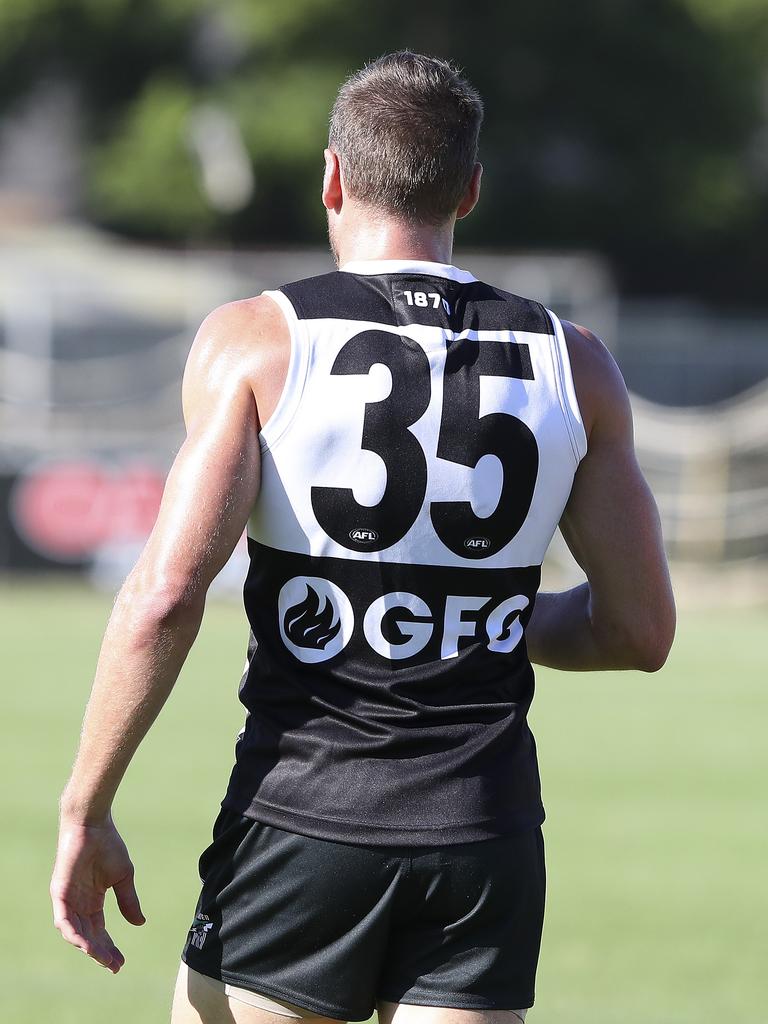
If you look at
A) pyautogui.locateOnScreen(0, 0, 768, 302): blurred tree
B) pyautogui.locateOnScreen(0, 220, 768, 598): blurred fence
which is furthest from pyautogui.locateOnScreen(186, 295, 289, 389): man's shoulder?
pyautogui.locateOnScreen(0, 0, 768, 302): blurred tree

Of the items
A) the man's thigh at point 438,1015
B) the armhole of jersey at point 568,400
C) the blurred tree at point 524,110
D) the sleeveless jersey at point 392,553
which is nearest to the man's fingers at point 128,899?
the sleeveless jersey at point 392,553

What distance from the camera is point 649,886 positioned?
715 centimetres

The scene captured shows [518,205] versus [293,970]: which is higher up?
[518,205]

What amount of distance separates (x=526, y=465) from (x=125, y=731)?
31.0 inches

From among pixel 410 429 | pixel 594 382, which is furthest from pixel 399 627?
pixel 594 382

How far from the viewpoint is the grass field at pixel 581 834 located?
564 centimetres

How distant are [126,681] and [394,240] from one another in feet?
2.84

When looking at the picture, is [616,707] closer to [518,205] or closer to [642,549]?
[642,549]

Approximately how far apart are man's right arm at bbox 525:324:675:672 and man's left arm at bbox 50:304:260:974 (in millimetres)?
591

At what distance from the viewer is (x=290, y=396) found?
2.68m

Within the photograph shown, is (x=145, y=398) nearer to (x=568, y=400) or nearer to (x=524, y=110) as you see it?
(x=524, y=110)

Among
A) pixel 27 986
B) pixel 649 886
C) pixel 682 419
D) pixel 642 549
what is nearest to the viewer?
pixel 642 549

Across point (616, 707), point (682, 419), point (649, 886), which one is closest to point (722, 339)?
point (682, 419)

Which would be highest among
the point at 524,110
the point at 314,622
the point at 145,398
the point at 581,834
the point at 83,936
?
the point at 524,110
